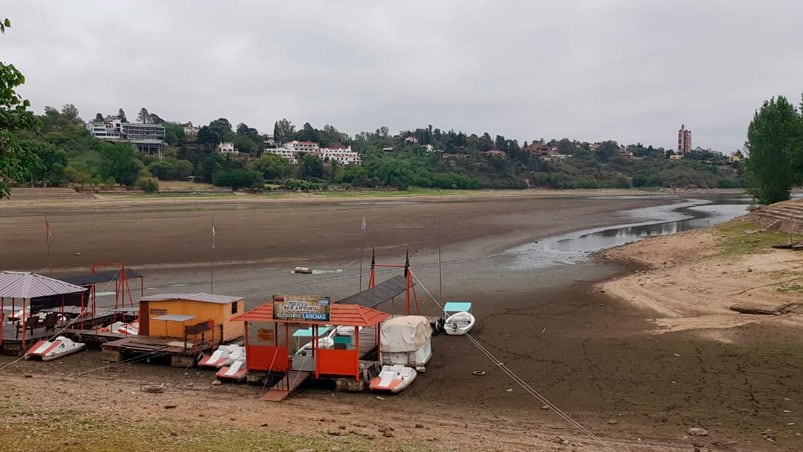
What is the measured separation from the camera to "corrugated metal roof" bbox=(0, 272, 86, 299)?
17766 mm

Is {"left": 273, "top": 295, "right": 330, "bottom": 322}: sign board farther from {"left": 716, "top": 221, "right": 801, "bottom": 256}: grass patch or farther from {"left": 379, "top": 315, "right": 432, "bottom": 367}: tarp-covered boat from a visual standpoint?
{"left": 716, "top": 221, "right": 801, "bottom": 256}: grass patch

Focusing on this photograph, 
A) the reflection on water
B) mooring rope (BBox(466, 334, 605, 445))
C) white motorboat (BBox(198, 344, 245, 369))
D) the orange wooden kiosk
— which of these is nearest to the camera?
mooring rope (BBox(466, 334, 605, 445))

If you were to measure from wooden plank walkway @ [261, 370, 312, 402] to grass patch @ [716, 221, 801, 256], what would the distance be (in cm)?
2539

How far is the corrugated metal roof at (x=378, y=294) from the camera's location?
17781 millimetres

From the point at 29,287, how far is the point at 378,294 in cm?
1054

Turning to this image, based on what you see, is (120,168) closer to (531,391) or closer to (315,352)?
(315,352)

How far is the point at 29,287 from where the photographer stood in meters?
18.1

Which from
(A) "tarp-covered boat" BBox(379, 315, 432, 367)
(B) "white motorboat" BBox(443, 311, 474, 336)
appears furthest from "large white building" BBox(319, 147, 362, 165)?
(A) "tarp-covered boat" BBox(379, 315, 432, 367)

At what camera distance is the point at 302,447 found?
9.45 meters

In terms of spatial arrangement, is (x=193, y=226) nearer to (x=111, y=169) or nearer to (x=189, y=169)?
(x=111, y=169)

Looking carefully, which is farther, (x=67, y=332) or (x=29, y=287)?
(x=67, y=332)

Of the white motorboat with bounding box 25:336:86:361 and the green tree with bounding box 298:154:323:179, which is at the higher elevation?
the green tree with bounding box 298:154:323:179

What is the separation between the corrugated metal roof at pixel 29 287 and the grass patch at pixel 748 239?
3033 cm

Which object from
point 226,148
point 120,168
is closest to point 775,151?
point 120,168
